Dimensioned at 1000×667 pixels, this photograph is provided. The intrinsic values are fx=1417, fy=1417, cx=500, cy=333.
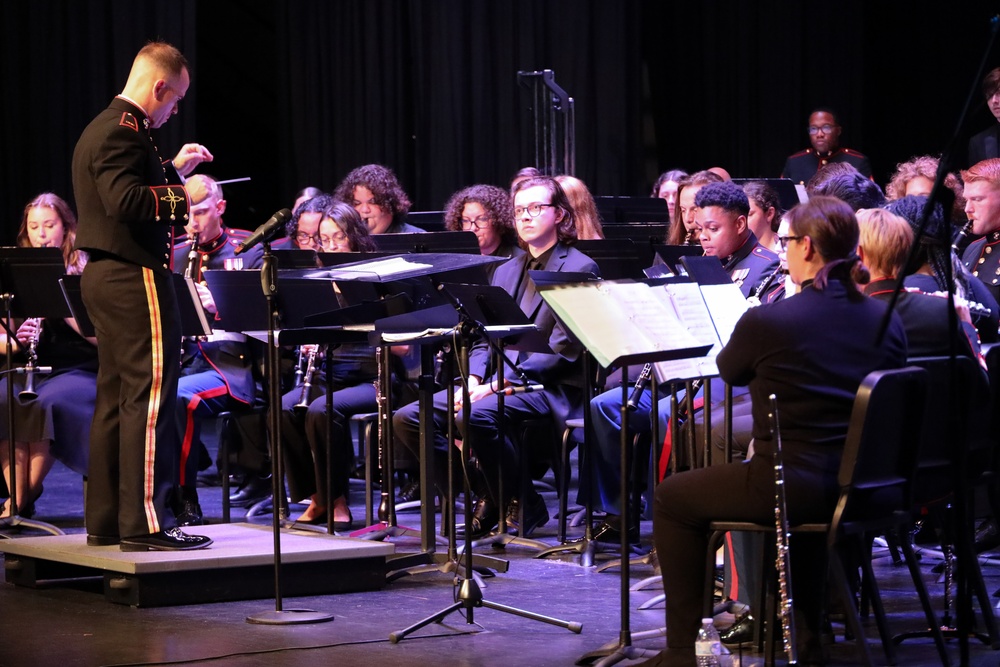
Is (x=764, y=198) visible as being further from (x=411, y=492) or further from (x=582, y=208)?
(x=411, y=492)

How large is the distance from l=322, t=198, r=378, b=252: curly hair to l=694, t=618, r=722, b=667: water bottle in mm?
3170

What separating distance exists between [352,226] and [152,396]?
75.2 inches

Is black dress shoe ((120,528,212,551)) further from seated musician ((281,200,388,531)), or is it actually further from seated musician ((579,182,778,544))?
seated musician ((579,182,778,544))

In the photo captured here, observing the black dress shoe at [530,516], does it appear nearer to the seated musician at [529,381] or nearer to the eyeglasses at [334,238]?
the seated musician at [529,381]

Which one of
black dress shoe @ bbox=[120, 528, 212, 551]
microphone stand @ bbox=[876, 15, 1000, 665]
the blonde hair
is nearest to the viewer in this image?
microphone stand @ bbox=[876, 15, 1000, 665]

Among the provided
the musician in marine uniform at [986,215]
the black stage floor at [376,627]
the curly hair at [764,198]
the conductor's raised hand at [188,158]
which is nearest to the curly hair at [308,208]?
the conductor's raised hand at [188,158]

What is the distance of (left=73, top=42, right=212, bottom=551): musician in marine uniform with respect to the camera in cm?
445

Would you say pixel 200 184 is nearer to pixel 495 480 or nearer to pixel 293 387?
pixel 293 387

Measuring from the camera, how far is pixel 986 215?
5645mm

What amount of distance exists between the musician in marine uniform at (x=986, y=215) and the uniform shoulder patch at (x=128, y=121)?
3.21 meters

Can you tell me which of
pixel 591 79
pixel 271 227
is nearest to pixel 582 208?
pixel 271 227

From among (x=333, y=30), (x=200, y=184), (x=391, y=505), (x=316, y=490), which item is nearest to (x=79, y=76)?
(x=333, y=30)

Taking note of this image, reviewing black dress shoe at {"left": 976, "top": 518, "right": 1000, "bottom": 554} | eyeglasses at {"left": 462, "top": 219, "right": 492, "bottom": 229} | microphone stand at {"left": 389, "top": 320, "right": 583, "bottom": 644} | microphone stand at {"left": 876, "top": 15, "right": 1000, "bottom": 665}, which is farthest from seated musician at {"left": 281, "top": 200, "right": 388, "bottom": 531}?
microphone stand at {"left": 876, "top": 15, "right": 1000, "bottom": 665}

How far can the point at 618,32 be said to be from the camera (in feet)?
33.8
